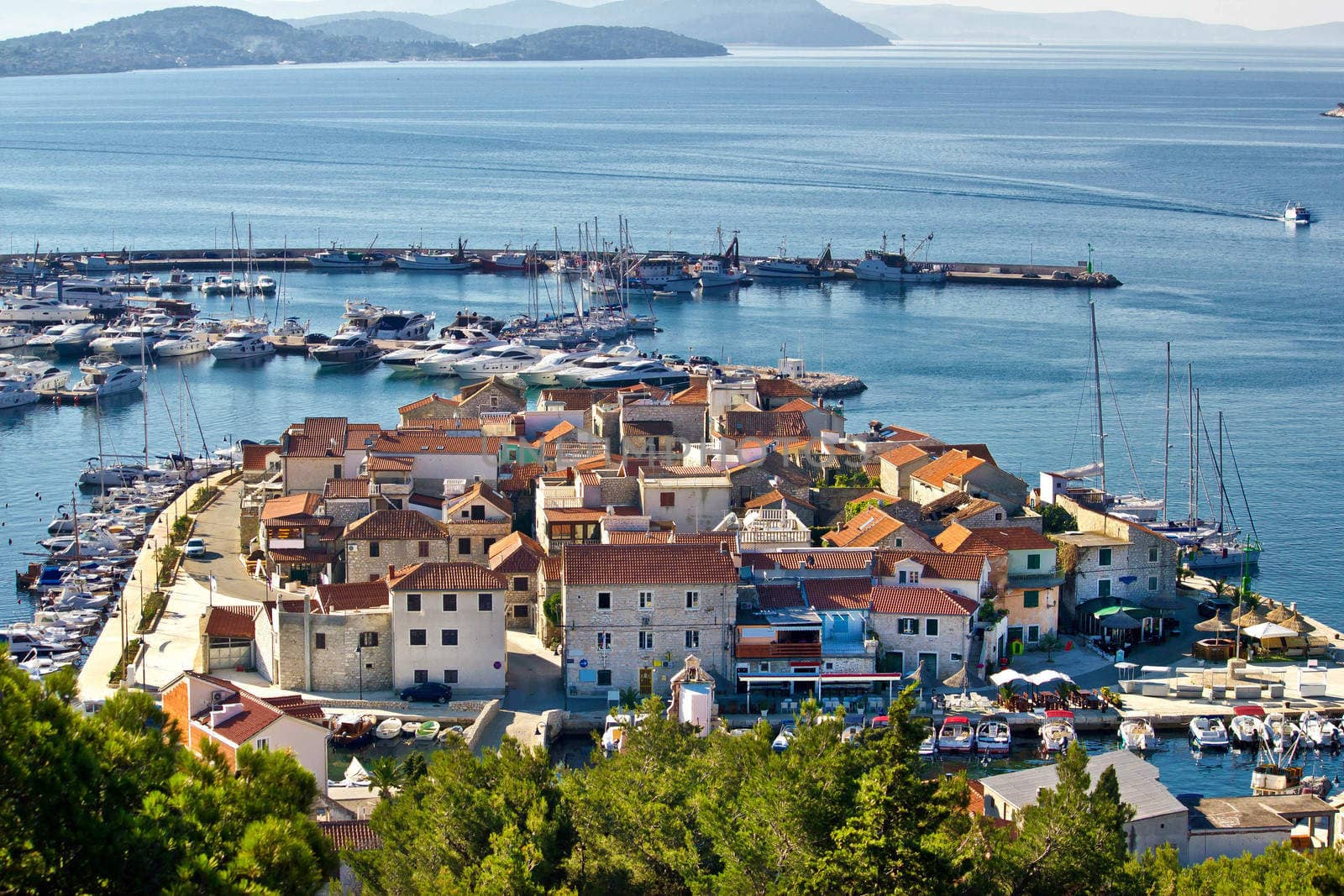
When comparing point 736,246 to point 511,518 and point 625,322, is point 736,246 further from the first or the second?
point 511,518

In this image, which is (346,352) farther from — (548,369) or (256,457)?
(256,457)

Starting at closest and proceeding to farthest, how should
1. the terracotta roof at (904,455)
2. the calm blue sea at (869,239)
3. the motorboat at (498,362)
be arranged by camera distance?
1. the terracotta roof at (904,455)
2. the calm blue sea at (869,239)
3. the motorboat at (498,362)

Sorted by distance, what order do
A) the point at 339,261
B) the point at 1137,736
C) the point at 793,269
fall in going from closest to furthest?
1. the point at 1137,736
2. the point at 793,269
3. the point at 339,261

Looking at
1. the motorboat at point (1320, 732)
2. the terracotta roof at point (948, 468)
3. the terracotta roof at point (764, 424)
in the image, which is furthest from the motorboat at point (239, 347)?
the motorboat at point (1320, 732)

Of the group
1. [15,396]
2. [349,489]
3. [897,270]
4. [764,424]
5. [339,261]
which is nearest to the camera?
[349,489]

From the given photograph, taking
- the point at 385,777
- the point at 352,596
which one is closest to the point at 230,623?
the point at 352,596

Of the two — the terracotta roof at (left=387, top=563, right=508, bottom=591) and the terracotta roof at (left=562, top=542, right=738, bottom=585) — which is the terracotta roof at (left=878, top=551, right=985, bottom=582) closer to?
the terracotta roof at (left=562, top=542, right=738, bottom=585)

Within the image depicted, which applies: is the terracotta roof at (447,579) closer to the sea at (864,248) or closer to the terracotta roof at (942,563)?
the terracotta roof at (942,563)
